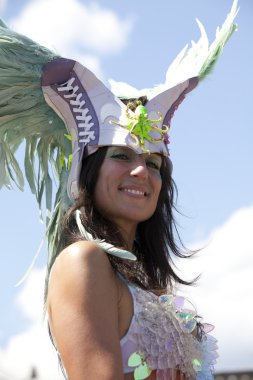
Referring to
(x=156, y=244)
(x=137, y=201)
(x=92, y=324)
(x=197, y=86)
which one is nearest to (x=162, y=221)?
(x=156, y=244)

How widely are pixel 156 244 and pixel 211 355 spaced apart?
1.54ft

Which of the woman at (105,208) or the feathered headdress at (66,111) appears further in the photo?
the feathered headdress at (66,111)

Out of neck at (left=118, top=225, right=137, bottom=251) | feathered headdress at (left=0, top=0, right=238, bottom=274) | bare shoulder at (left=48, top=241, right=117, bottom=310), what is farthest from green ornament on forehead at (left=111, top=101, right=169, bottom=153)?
bare shoulder at (left=48, top=241, right=117, bottom=310)

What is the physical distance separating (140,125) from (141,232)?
0.43 metres

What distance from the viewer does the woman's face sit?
345 centimetres

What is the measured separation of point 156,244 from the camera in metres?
3.76

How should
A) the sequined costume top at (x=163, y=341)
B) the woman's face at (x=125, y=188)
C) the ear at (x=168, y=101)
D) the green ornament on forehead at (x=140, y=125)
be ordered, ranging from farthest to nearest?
the ear at (x=168, y=101)
the green ornament on forehead at (x=140, y=125)
the woman's face at (x=125, y=188)
the sequined costume top at (x=163, y=341)

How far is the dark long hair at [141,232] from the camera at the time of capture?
11.1 feet

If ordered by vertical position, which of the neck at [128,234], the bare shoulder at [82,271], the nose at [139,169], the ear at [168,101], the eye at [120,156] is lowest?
the bare shoulder at [82,271]

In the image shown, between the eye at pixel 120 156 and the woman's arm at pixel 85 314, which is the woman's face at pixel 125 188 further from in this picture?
the woman's arm at pixel 85 314

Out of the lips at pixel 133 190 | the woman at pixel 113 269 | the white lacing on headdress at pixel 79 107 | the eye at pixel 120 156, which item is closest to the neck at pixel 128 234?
the woman at pixel 113 269

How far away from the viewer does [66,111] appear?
12.1 ft

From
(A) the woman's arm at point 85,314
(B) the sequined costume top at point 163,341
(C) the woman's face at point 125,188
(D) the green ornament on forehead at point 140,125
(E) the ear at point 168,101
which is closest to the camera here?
(A) the woman's arm at point 85,314

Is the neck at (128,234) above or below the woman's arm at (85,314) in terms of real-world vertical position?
above
